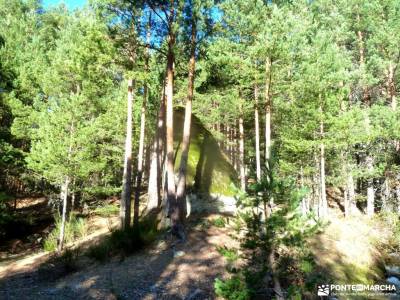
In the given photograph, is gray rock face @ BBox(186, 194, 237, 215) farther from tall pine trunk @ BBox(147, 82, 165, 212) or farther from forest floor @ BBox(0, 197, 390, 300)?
tall pine trunk @ BBox(147, 82, 165, 212)

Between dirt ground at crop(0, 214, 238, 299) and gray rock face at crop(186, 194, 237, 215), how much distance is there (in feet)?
9.57

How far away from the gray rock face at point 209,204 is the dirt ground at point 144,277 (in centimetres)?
292

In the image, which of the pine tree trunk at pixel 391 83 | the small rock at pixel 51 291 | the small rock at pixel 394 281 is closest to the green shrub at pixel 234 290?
the small rock at pixel 51 291

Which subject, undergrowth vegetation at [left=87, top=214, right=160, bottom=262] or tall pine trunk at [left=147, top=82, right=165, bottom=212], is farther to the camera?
tall pine trunk at [left=147, top=82, right=165, bottom=212]

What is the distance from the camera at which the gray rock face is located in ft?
51.7

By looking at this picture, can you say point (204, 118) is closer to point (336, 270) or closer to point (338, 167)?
point (338, 167)

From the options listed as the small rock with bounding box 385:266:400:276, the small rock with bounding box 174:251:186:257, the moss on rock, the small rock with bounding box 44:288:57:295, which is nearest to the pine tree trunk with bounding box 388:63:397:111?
the small rock with bounding box 385:266:400:276

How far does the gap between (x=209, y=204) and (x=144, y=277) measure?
6675 millimetres

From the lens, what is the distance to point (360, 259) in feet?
42.5

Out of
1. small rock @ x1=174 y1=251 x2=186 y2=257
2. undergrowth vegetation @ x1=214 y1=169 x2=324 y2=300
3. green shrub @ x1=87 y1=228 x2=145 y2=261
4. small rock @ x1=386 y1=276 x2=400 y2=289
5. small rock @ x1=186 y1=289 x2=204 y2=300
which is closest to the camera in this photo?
undergrowth vegetation @ x1=214 y1=169 x2=324 y2=300

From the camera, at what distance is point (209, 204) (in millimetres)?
16125

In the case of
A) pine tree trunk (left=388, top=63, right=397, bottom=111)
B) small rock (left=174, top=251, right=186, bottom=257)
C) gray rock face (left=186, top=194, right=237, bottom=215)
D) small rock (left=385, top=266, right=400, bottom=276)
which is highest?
pine tree trunk (left=388, top=63, right=397, bottom=111)

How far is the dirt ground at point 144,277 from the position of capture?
29.3 feet

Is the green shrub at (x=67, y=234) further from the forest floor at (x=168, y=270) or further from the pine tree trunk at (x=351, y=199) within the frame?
the pine tree trunk at (x=351, y=199)
